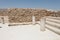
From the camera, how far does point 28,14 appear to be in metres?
17.2

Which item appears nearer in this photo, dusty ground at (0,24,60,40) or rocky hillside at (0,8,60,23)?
dusty ground at (0,24,60,40)

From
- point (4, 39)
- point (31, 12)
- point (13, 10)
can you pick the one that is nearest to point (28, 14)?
point (31, 12)

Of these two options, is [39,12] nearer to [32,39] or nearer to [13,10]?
[13,10]

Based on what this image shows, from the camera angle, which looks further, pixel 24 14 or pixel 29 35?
pixel 24 14

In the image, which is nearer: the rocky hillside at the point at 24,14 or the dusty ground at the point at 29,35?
the dusty ground at the point at 29,35

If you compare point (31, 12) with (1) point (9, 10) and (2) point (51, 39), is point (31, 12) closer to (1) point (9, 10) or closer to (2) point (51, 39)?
(1) point (9, 10)

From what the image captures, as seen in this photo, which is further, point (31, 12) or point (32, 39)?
point (31, 12)

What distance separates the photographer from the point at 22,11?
17562 mm

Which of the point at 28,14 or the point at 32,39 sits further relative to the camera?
the point at 28,14

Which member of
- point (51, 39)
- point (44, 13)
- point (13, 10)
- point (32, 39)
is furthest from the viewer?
point (13, 10)

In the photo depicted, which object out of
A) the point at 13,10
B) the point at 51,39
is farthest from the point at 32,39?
the point at 13,10

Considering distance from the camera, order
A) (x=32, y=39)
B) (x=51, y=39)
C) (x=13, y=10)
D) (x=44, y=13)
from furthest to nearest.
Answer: (x=13, y=10) < (x=44, y=13) < (x=32, y=39) < (x=51, y=39)

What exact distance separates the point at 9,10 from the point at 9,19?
71.2 inches

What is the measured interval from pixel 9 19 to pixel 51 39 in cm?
1120
